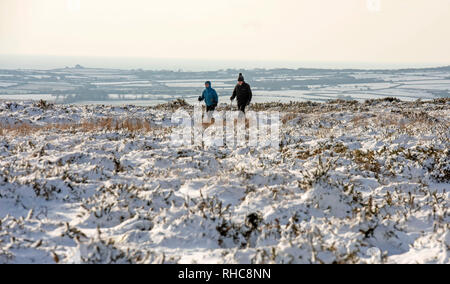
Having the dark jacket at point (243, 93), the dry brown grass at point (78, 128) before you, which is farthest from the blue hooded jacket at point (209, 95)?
the dry brown grass at point (78, 128)

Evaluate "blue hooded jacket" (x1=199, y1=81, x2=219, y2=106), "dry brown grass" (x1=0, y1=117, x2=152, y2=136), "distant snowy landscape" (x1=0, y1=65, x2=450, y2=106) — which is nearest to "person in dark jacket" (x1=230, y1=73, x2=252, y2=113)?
"blue hooded jacket" (x1=199, y1=81, x2=219, y2=106)

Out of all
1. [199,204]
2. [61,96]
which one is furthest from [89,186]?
[61,96]

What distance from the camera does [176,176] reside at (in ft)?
19.8

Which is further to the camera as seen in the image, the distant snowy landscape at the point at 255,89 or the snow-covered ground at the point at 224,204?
the distant snowy landscape at the point at 255,89

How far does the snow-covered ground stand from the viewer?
3.62 metres

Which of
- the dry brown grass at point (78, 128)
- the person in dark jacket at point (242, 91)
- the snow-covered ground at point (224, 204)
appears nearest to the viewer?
the snow-covered ground at point (224, 204)

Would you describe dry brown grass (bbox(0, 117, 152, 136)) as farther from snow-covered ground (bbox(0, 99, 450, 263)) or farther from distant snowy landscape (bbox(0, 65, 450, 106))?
distant snowy landscape (bbox(0, 65, 450, 106))

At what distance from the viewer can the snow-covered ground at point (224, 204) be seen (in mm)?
3617

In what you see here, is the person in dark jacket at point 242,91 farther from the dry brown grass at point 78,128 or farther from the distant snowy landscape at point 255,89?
the distant snowy landscape at point 255,89

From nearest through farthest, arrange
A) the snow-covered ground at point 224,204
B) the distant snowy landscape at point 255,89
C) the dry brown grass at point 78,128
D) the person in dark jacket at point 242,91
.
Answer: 1. the snow-covered ground at point 224,204
2. the dry brown grass at point 78,128
3. the person in dark jacket at point 242,91
4. the distant snowy landscape at point 255,89

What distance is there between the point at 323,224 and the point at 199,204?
1651 millimetres

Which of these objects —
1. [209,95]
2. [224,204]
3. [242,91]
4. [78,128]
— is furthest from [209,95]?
[224,204]

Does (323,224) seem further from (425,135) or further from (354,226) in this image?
(425,135)
